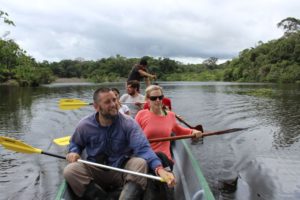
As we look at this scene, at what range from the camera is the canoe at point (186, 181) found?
4.00 metres

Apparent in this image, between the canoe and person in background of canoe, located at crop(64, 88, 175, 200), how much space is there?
217mm

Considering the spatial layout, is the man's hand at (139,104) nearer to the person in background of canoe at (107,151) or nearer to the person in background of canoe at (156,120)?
the person in background of canoe at (156,120)

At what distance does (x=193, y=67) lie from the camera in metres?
133

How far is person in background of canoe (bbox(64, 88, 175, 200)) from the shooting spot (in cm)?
408

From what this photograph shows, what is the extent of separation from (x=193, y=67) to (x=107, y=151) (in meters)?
131

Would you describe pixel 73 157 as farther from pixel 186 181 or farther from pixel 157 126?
pixel 186 181

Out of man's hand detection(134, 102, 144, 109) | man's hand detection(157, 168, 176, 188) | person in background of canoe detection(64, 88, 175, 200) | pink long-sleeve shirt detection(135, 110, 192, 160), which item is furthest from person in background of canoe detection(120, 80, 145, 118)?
man's hand detection(157, 168, 176, 188)

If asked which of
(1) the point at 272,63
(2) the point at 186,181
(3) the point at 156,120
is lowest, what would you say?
(2) the point at 186,181

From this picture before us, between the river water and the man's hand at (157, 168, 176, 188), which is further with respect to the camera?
the river water

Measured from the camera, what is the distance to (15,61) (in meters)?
16.6

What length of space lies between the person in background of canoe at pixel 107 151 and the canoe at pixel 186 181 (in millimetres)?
217

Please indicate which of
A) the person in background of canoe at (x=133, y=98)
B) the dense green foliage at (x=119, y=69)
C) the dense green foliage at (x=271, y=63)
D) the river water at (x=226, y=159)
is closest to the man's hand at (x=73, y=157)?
the river water at (x=226, y=159)

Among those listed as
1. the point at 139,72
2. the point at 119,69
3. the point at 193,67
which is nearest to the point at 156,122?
the point at 139,72

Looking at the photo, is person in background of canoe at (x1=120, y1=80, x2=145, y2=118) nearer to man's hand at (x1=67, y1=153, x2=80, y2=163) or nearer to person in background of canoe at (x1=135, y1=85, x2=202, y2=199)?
person in background of canoe at (x1=135, y1=85, x2=202, y2=199)
